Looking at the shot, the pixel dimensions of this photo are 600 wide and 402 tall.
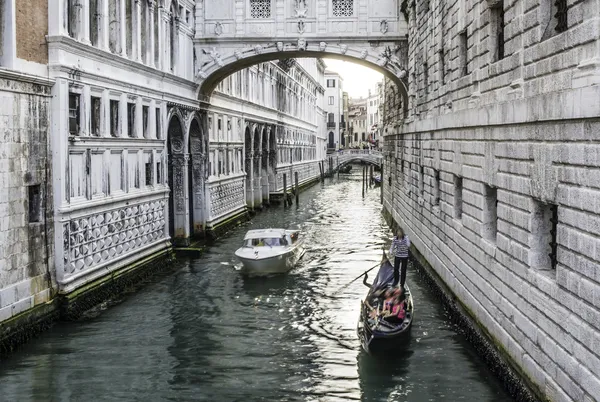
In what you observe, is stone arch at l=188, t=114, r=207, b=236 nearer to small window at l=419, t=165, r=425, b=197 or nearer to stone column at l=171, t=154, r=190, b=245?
stone column at l=171, t=154, r=190, b=245

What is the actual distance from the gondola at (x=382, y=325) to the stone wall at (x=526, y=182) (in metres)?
1.09

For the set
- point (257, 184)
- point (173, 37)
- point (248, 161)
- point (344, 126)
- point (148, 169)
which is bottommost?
point (257, 184)

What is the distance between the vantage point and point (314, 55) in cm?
2148

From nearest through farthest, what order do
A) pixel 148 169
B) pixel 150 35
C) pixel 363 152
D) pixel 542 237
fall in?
1. pixel 542 237
2. pixel 148 169
3. pixel 150 35
4. pixel 363 152

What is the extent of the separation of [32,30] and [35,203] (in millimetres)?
2765

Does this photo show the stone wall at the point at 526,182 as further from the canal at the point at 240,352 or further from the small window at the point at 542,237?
the canal at the point at 240,352

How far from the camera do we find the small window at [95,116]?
14136mm

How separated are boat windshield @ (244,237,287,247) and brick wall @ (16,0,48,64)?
7.50 metres

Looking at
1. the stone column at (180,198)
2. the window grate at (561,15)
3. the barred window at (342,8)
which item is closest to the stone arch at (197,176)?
the stone column at (180,198)

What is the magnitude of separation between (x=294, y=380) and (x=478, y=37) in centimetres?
597

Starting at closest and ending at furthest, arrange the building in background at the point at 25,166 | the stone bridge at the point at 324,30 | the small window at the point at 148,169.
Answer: the building in background at the point at 25,166
the small window at the point at 148,169
the stone bridge at the point at 324,30

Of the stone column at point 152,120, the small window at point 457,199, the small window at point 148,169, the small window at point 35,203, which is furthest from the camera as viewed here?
A: the stone column at point 152,120

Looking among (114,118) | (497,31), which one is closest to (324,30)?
(114,118)

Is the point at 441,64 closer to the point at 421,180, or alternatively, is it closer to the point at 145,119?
the point at 421,180
